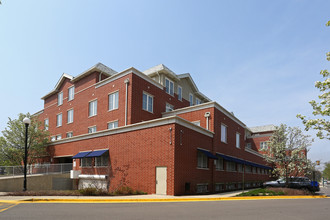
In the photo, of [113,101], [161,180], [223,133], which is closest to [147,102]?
[113,101]

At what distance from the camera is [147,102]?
28047 mm

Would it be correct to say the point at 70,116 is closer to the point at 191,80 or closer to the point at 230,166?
the point at 191,80

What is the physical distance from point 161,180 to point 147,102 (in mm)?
11306

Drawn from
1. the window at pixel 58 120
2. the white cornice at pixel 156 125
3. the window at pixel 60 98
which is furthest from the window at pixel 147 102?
the window at pixel 60 98

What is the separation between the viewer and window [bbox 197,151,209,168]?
21667 millimetres

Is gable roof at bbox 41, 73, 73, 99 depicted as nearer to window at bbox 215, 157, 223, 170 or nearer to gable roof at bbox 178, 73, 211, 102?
gable roof at bbox 178, 73, 211, 102

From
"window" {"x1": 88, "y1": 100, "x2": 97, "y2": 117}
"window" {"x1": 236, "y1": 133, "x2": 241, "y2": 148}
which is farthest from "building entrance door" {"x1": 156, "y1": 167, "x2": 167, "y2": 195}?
"window" {"x1": 236, "y1": 133, "x2": 241, "y2": 148}

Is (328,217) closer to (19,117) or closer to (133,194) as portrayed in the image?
(133,194)

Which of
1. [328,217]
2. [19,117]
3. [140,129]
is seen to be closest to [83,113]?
[19,117]

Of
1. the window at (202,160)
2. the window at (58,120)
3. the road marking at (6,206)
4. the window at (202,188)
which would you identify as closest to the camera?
the road marking at (6,206)

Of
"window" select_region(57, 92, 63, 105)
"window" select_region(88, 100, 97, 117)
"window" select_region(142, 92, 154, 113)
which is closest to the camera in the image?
"window" select_region(142, 92, 154, 113)

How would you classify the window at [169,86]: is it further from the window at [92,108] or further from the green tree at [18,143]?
the green tree at [18,143]

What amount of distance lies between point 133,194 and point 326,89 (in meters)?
15.4

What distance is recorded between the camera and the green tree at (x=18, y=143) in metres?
32.8
